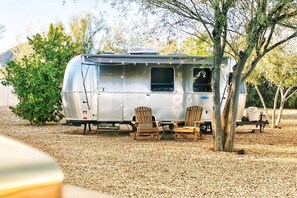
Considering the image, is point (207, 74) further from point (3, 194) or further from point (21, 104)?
point (3, 194)

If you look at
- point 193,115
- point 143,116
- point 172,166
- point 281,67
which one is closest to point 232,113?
point 172,166

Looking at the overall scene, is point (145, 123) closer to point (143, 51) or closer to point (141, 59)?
point (141, 59)

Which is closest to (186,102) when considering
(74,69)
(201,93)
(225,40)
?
(201,93)

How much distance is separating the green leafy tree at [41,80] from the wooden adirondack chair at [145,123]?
23.5 feet

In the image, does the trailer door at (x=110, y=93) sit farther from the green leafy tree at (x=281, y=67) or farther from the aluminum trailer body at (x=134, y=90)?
the green leafy tree at (x=281, y=67)

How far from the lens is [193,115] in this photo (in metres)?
18.2

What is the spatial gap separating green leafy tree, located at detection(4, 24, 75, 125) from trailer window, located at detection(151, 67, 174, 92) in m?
6.78

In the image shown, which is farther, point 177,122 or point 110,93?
point 110,93

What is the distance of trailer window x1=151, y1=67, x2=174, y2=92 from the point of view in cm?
1867

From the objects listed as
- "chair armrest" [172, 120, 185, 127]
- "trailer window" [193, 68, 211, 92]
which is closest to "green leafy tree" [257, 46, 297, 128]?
"trailer window" [193, 68, 211, 92]

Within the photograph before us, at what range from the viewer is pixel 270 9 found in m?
13.5

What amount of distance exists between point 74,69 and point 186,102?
380 centimetres

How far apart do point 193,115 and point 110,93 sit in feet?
8.85

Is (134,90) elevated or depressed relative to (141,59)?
depressed
